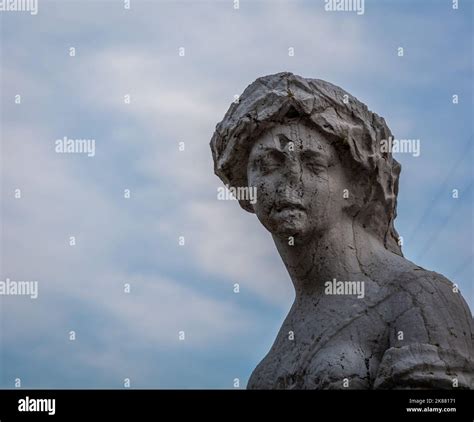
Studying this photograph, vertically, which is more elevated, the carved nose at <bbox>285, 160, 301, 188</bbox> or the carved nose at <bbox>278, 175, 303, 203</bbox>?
the carved nose at <bbox>285, 160, 301, 188</bbox>

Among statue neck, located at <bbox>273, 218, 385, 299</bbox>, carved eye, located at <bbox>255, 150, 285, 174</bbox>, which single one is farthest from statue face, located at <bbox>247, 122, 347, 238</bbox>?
statue neck, located at <bbox>273, 218, 385, 299</bbox>

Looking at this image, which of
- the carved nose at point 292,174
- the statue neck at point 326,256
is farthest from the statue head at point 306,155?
the statue neck at point 326,256

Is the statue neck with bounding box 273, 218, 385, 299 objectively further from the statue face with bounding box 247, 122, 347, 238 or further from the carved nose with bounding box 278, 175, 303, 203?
the carved nose with bounding box 278, 175, 303, 203

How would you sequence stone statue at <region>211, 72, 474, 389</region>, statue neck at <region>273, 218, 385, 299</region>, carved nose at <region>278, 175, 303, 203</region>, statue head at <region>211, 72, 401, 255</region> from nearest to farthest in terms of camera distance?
1. stone statue at <region>211, 72, 474, 389</region>
2. carved nose at <region>278, 175, 303, 203</region>
3. statue head at <region>211, 72, 401, 255</region>
4. statue neck at <region>273, 218, 385, 299</region>

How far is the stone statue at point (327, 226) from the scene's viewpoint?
36.1 ft

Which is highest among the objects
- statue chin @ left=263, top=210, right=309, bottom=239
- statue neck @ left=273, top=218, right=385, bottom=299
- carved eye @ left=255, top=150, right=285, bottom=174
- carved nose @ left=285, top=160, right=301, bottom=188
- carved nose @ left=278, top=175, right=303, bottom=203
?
carved eye @ left=255, top=150, right=285, bottom=174

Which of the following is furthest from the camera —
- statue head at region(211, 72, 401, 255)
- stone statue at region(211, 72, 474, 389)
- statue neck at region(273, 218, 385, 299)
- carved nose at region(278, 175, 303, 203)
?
statue neck at region(273, 218, 385, 299)

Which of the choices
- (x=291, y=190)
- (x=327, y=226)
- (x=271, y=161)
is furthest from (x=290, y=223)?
(x=271, y=161)

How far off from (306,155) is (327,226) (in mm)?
621

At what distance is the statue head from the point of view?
11461 millimetres

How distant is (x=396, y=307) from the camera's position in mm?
11078
